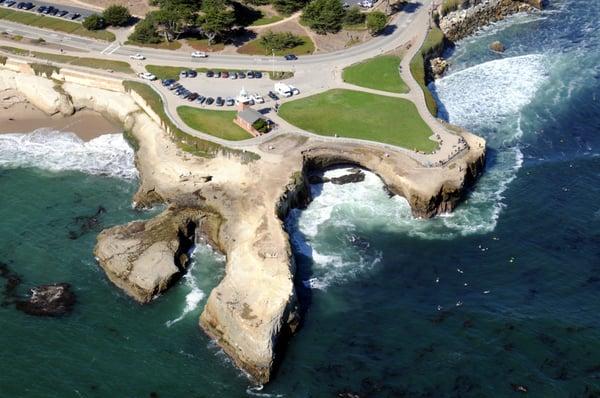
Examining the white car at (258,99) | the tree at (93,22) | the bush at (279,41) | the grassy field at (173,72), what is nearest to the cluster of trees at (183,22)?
the bush at (279,41)

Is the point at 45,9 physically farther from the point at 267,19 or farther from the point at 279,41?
the point at 279,41

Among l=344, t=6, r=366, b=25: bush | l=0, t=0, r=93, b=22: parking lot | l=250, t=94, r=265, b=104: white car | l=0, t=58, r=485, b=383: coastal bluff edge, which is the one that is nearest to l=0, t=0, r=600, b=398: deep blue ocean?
l=0, t=58, r=485, b=383: coastal bluff edge

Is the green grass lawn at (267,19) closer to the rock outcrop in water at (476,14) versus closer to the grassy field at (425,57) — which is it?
the grassy field at (425,57)

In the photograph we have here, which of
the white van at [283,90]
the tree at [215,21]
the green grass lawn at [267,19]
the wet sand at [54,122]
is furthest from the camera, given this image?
the green grass lawn at [267,19]

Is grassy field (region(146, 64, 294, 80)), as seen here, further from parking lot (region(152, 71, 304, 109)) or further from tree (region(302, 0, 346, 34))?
tree (region(302, 0, 346, 34))

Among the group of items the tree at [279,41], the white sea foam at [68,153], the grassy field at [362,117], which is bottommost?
the white sea foam at [68,153]

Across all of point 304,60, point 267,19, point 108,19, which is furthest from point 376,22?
point 108,19
